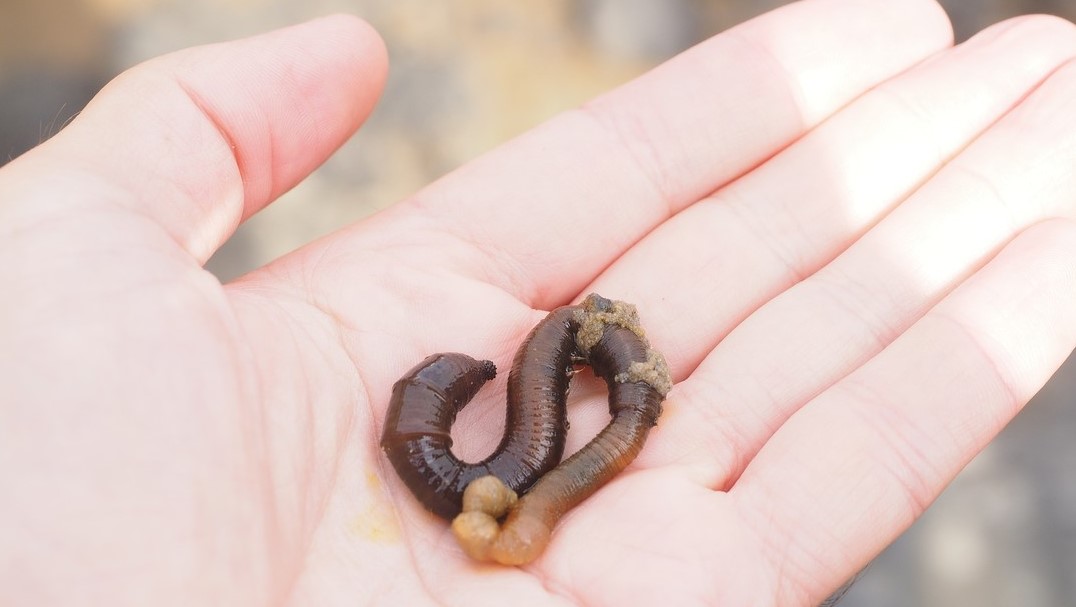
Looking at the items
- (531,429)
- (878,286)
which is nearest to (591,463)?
(531,429)

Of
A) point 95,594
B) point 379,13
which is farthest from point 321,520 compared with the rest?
point 379,13

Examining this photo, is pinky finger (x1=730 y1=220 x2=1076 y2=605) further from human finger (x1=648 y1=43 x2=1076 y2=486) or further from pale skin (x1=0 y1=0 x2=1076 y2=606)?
human finger (x1=648 y1=43 x2=1076 y2=486)

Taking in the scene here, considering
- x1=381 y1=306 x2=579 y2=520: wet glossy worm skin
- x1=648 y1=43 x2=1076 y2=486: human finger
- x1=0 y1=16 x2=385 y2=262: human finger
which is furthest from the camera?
A: x1=648 y1=43 x2=1076 y2=486: human finger

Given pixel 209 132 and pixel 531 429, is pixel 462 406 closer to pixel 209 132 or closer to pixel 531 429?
pixel 531 429

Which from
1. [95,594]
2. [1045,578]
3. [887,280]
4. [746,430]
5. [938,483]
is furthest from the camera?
[1045,578]

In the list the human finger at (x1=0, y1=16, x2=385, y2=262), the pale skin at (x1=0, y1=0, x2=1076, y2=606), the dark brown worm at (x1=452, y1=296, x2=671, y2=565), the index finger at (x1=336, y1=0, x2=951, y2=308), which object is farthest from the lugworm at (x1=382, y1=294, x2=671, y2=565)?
the human finger at (x1=0, y1=16, x2=385, y2=262)

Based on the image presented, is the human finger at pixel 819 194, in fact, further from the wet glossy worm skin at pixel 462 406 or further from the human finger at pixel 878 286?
the wet glossy worm skin at pixel 462 406

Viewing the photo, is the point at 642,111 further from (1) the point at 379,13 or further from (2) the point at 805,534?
(1) the point at 379,13
